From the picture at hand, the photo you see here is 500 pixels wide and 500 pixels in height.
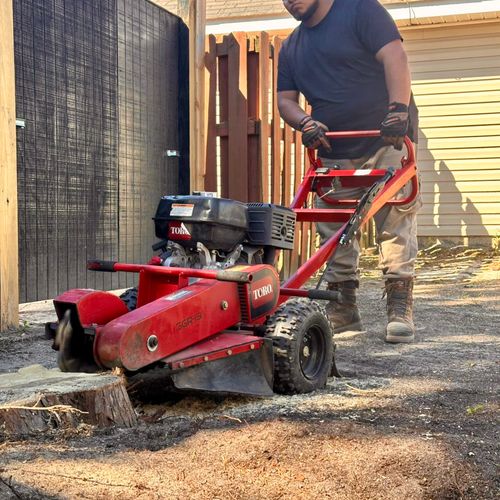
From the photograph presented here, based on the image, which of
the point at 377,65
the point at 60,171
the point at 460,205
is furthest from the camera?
the point at 460,205

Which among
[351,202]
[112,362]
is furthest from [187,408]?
[351,202]

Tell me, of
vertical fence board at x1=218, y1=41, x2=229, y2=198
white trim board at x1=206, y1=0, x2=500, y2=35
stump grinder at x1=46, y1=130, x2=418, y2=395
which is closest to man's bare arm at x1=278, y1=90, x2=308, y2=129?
stump grinder at x1=46, y1=130, x2=418, y2=395

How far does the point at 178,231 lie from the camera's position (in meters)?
3.31

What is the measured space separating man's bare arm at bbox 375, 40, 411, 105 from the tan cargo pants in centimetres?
44

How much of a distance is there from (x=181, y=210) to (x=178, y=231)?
90 millimetres

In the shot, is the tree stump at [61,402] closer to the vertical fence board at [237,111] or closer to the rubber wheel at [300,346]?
the rubber wheel at [300,346]

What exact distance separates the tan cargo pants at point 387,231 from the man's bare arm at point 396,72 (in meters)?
0.44

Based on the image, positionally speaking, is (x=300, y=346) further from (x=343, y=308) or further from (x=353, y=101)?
(x=353, y=101)

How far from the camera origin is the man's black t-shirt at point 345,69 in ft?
14.7

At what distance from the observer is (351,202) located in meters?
4.59

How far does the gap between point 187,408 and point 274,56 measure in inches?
182

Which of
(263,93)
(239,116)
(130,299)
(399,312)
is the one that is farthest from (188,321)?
(263,93)

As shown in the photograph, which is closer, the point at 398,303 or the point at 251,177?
the point at 398,303

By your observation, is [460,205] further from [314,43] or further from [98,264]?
[98,264]
